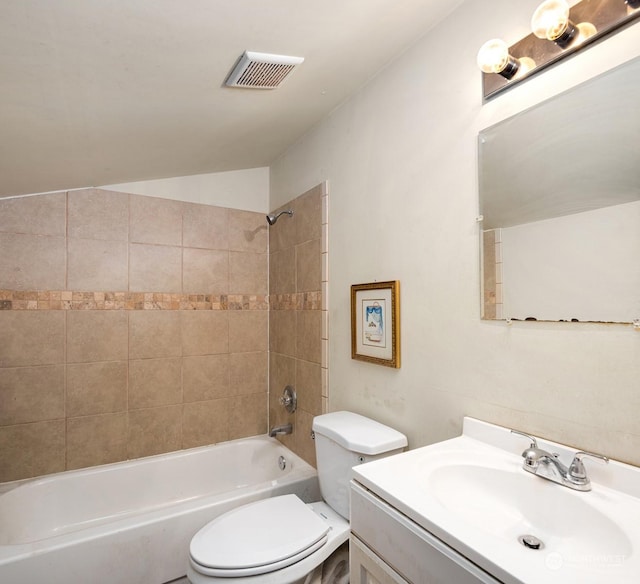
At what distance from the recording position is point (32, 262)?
215 centimetres

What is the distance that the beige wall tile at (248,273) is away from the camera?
108 inches

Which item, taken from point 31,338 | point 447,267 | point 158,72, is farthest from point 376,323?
point 31,338

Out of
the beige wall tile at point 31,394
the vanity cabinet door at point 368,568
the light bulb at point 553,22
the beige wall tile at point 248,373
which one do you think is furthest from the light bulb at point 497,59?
the beige wall tile at point 31,394

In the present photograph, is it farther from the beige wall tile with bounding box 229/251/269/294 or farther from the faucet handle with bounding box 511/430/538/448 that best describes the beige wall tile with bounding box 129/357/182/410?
the faucet handle with bounding box 511/430/538/448

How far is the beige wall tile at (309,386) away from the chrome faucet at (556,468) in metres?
1.26

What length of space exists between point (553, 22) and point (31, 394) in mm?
2753

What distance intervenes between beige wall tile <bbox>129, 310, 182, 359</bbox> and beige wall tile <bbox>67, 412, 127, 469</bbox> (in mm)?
401

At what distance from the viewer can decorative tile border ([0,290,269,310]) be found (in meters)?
2.13

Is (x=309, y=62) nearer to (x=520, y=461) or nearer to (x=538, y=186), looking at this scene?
(x=538, y=186)

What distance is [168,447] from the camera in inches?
97.9

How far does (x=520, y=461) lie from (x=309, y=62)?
1568mm

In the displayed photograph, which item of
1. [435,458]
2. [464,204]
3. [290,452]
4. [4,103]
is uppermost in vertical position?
[4,103]

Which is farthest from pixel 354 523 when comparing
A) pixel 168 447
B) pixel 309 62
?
pixel 168 447

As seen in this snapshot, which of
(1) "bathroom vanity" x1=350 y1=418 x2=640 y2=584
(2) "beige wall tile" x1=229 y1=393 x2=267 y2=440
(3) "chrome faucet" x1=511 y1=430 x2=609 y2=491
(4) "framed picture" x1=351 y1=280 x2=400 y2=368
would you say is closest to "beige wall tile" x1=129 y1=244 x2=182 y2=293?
(2) "beige wall tile" x1=229 y1=393 x2=267 y2=440
